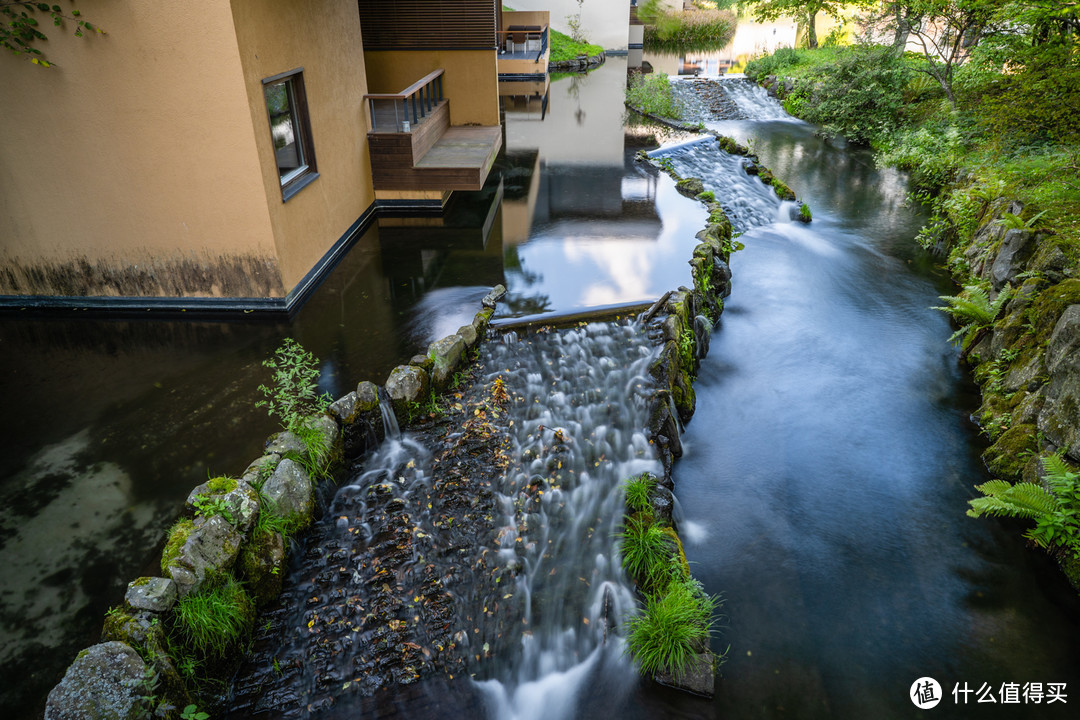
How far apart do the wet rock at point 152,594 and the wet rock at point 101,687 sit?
0.30 metres

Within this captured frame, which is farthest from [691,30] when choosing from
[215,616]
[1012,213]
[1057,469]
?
[215,616]

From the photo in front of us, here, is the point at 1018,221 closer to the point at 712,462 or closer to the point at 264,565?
the point at 712,462

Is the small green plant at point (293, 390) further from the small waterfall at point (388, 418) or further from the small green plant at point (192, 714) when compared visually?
the small green plant at point (192, 714)

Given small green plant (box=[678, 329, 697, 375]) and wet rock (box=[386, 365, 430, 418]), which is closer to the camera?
wet rock (box=[386, 365, 430, 418])

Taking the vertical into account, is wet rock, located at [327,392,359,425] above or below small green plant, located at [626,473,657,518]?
above

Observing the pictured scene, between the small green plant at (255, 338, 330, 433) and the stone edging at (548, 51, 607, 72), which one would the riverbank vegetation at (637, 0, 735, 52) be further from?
the small green plant at (255, 338, 330, 433)

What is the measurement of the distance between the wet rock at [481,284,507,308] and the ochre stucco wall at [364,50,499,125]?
8045 millimetres

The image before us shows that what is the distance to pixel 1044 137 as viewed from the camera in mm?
10656

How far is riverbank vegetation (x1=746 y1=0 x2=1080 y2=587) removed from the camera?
5.75 metres

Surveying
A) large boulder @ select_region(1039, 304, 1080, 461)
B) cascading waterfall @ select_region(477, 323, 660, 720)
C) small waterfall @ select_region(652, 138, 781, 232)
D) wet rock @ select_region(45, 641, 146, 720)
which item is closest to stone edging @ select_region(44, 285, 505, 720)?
wet rock @ select_region(45, 641, 146, 720)

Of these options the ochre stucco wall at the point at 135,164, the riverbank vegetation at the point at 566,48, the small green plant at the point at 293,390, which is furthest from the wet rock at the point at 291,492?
the riverbank vegetation at the point at 566,48

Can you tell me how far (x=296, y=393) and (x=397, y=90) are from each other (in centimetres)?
1042

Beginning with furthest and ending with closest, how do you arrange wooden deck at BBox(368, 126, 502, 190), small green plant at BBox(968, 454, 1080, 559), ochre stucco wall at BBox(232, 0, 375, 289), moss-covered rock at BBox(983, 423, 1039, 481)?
wooden deck at BBox(368, 126, 502, 190), ochre stucco wall at BBox(232, 0, 375, 289), moss-covered rock at BBox(983, 423, 1039, 481), small green plant at BBox(968, 454, 1080, 559)

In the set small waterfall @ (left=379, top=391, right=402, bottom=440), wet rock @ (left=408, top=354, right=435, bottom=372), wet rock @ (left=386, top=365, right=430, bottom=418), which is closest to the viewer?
small waterfall @ (left=379, top=391, right=402, bottom=440)
